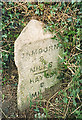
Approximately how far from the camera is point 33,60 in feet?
7.39

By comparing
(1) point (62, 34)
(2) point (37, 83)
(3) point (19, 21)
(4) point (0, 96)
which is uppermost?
(3) point (19, 21)

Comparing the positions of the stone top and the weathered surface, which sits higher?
the stone top

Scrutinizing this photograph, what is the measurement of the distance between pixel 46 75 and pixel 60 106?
0.43 metres

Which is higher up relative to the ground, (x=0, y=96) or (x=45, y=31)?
(x=45, y=31)

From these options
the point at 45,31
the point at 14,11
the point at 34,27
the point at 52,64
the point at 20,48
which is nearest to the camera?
the point at 20,48

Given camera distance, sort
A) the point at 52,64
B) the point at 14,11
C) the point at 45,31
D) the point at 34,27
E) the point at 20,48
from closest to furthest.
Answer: the point at 20,48 < the point at 34,27 < the point at 45,31 < the point at 52,64 < the point at 14,11

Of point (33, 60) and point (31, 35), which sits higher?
point (31, 35)

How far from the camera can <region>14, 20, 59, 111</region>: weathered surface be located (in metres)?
2.11

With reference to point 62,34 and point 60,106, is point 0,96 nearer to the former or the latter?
point 60,106

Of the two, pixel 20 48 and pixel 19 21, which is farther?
pixel 19 21

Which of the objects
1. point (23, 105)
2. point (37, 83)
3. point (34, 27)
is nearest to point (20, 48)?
point (34, 27)

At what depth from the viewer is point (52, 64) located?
Answer: 2559 mm

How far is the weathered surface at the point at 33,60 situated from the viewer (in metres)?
2.11

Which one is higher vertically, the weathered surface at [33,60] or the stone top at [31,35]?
the stone top at [31,35]
